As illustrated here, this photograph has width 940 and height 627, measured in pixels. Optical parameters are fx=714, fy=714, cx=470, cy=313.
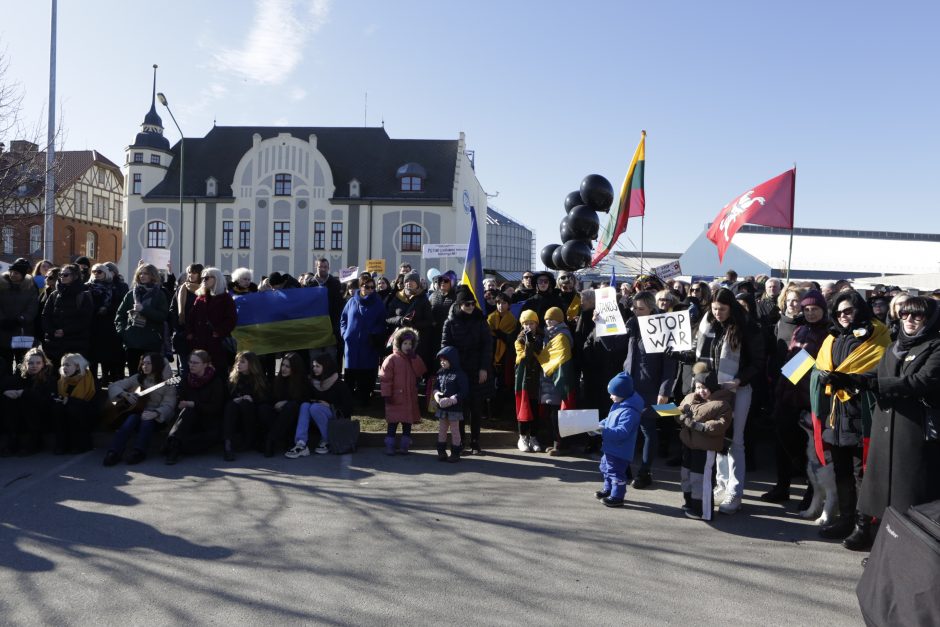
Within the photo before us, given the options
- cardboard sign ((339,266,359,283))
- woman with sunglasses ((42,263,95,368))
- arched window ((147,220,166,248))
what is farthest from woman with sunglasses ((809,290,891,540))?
arched window ((147,220,166,248))

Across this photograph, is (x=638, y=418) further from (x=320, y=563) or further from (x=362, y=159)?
(x=362, y=159)

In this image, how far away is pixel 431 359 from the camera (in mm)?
9734

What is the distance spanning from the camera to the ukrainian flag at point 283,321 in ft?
31.7

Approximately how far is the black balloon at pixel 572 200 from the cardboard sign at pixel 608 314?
5.62m

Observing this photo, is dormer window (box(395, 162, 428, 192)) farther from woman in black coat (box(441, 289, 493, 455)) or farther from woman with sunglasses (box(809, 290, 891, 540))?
woman with sunglasses (box(809, 290, 891, 540))

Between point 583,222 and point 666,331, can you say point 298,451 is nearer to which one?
point 666,331

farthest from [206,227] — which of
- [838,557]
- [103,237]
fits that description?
[838,557]

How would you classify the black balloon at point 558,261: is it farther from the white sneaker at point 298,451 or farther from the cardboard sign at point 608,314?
the white sneaker at point 298,451

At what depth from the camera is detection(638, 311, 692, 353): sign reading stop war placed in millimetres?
6785

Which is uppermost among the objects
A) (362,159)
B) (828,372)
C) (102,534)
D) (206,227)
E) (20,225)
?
(362,159)

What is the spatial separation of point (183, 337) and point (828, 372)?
7.21 metres

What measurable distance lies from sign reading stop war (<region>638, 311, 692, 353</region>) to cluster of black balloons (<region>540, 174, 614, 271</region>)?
5.19 meters

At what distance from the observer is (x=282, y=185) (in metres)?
47.1

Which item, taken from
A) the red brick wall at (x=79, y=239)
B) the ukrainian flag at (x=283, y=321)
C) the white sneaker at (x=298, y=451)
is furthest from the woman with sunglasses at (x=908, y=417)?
the red brick wall at (x=79, y=239)
